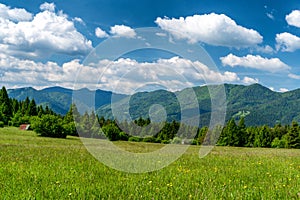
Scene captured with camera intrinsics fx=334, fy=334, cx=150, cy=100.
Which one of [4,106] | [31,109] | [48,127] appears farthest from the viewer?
[31,109]

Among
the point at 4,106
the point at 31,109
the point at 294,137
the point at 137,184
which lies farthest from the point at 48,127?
the point at 294,137

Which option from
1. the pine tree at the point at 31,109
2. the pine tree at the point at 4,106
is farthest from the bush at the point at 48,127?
the pine tree at the point at 31,109

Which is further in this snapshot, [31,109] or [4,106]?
[31,109]

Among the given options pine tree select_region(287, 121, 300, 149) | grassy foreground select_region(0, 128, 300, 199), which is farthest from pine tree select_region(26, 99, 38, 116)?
grassy foreground select_region(0, 128, 300, 199)

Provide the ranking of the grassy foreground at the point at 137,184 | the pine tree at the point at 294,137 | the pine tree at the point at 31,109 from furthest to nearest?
the pine tree at the point at 31,109
the pine tree at the point at 294,137
the grassy foreground at the point at 137,184

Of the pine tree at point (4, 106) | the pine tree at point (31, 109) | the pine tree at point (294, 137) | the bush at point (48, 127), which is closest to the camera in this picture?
the bush at point (48, 127)

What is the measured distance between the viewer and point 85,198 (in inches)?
255

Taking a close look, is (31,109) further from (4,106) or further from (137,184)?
(137,184)

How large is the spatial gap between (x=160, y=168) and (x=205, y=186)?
3.50 meters

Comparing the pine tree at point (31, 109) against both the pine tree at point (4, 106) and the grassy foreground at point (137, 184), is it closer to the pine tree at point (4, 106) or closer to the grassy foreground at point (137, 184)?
the pine tree at point (4, 106)

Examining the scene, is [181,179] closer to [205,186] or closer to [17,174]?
[205,186]

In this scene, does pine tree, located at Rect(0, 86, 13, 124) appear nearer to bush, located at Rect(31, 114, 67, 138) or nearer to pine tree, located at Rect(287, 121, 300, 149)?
bush, located at Rect(31, 114, 67, 138)

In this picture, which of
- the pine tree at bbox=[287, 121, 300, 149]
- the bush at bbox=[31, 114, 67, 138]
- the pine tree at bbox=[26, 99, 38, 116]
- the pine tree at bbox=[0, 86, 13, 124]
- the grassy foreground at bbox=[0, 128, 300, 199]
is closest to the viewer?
the grassy foreground at bbox=[0, 128, 300, 199]

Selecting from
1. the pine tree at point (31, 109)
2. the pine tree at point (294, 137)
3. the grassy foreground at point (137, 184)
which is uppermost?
the pine tree at point (31, 109)
